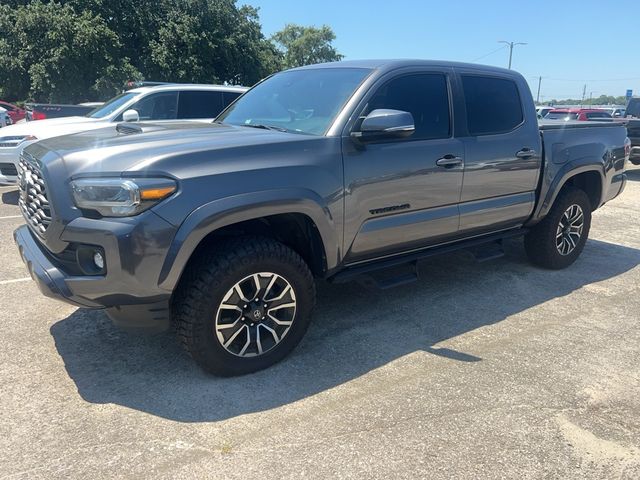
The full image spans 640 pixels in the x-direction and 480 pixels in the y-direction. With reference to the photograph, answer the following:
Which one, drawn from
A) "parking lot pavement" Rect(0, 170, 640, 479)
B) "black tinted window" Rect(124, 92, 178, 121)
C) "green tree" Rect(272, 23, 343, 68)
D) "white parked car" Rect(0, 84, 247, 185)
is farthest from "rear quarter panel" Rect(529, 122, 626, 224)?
"green tree" Rect(272, 23, 343, 68)

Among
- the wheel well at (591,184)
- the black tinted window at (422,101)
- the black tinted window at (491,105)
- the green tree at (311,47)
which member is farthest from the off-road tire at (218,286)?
the green tree at (311,47)

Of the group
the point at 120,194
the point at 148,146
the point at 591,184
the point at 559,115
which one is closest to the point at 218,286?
the point at 120,194

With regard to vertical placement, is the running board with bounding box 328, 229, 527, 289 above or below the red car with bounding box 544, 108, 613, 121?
below

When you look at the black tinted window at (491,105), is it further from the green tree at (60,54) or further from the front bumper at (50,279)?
the green tree at (60,54)

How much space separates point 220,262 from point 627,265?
189 inches

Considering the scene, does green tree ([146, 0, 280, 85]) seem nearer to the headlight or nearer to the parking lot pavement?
the parking lot pavement

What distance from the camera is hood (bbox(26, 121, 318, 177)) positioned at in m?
2.65

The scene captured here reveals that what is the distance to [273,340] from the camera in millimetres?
3221

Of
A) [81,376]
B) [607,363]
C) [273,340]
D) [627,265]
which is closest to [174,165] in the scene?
[273,340]

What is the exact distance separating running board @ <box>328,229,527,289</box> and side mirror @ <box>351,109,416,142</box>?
0.93m

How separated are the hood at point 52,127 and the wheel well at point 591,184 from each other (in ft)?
20.2

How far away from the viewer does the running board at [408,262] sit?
11.9 ft

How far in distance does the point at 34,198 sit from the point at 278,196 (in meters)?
1.41

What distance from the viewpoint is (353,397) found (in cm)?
296
